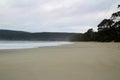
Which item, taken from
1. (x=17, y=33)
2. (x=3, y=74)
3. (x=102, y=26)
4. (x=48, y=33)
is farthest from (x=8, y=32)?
(x=3, y=74)

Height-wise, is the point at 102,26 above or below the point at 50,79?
above

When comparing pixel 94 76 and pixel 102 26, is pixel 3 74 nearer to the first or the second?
pixel 94 76

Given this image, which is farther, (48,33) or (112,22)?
(48,33)

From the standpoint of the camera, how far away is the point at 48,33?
190 ft

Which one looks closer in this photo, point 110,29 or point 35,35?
point 110,29

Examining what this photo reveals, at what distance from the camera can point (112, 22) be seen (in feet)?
92.0

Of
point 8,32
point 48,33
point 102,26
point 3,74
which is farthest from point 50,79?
point 48,33

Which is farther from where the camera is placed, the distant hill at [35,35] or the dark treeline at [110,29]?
the distant hill at [35,35]

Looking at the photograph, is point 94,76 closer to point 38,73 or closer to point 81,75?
point 81,75

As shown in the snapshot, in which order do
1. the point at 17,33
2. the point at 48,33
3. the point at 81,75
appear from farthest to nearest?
the point at 48,33, the point at 17,33, the point at 81,75

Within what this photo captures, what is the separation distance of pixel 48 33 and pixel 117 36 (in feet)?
113

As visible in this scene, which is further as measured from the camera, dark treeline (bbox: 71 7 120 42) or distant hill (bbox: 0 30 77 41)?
distant hill (bbox: 0 30 77 41)

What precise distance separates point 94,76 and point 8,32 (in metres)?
46.3

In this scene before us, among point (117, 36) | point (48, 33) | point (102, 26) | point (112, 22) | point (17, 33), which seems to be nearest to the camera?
point (117, 36)
